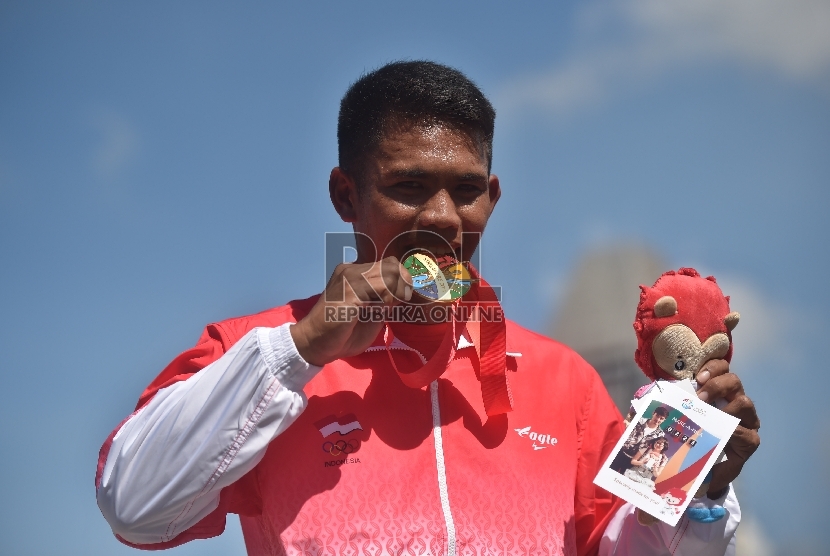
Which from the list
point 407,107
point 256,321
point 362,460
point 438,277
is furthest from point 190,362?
point 407,107

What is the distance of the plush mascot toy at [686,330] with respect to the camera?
147 inches

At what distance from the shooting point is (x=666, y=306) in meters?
3.76

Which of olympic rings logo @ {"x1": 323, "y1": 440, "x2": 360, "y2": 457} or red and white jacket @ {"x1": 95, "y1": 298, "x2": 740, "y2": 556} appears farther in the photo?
olympic rings logo @ {"x1": 323, "y1": 440, "x2": 360, "y2": 457}

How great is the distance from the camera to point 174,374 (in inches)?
150

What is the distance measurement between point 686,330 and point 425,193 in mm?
1248

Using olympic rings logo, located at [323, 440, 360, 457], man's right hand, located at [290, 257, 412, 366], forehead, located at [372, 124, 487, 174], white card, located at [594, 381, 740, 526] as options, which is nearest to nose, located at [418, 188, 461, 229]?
forehead, located at [372, 124, 487, 174]

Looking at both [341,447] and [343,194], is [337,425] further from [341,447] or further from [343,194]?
[343,194]

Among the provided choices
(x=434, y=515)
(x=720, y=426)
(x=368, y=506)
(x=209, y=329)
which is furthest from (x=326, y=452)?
(x=720, y=426)

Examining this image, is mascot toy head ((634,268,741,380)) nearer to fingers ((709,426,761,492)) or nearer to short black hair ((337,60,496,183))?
fingers ((709,426,761,492))

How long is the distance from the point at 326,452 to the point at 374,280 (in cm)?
82

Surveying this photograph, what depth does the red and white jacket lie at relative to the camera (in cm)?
338

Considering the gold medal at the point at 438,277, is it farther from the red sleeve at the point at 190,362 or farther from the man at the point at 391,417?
the red sleeve at the point at 190,362

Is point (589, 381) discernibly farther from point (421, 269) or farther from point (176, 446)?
point (176, 446)

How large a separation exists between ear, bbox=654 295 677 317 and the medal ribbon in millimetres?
727
